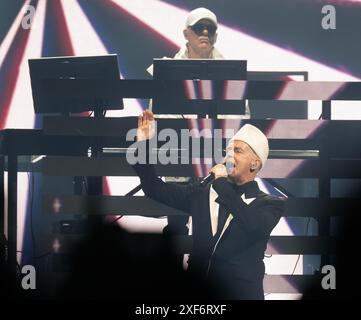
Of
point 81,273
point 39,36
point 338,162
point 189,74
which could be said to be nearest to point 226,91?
point 189,74

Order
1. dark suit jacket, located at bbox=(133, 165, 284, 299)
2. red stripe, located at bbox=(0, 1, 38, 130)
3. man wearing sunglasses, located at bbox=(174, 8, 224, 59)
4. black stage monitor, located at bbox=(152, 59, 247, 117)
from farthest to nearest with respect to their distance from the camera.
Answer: red stripe, located at bbox=(0, 1, 38, 130)
man wearing sunglasses, located at bbox=(174, 8, 224, 59)
black stage monitor, located at bbox=(152, 59, 247, 117)
dark suit jacket, located at bbox=(133, 165, 284, 299)

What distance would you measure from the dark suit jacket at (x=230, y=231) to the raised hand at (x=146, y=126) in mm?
173

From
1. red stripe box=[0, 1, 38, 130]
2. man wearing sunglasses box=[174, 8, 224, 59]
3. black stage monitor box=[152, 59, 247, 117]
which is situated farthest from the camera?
red stripe box=[0, 1, 38, 130]

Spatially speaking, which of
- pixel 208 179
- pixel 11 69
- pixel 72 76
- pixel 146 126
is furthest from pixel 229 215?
pixel 11 69

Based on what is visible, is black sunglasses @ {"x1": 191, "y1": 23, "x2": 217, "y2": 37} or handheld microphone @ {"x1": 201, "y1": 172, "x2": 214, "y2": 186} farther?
black sunglasses @ {"x1": 191, "y1": 23, "x2": 217, "y2": 37}

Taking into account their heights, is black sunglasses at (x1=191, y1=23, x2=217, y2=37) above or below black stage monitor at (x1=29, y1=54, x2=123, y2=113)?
above

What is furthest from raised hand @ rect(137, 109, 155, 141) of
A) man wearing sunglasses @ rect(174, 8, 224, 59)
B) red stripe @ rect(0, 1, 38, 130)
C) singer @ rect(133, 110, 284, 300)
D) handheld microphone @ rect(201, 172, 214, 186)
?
red stripe @ rect(0, 1, 38, 130)

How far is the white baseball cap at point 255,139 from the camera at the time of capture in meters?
4.73

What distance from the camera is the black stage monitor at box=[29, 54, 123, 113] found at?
5102mm

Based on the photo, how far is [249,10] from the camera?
275 inches

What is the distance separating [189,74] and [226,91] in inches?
8.7

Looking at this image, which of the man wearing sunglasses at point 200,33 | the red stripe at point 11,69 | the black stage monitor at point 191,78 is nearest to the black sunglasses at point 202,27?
the man wearing sunglasses at point 200,33

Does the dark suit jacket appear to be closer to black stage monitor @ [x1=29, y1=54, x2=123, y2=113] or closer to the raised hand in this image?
the raised hand

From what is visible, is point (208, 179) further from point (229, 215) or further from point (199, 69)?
point (199, 69)
